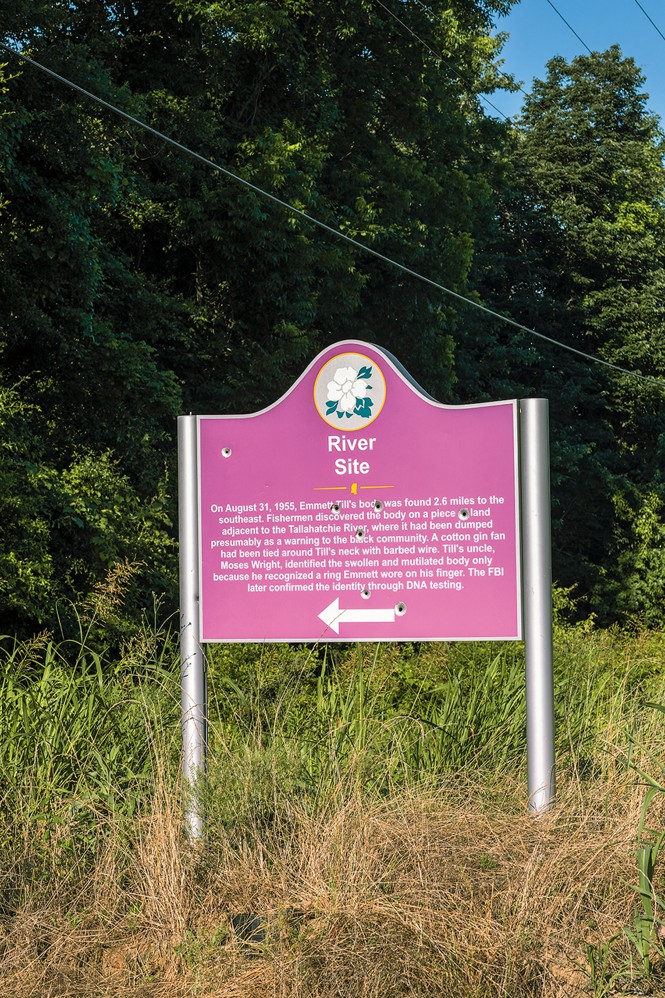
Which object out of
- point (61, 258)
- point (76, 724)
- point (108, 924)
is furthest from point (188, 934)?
point (61, 258)

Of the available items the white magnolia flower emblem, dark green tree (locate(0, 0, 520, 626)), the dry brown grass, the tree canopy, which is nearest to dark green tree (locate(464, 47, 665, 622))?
the tree canopy

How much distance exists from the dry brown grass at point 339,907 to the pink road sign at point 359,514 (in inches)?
36.0

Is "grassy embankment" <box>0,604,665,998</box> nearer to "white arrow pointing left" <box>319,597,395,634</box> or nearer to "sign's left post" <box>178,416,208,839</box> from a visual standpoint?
"sign's left post" <box>178,416,208,839</box>

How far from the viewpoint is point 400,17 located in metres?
21.0

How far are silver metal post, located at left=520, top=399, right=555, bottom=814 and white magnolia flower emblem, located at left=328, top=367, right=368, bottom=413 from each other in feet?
2.55

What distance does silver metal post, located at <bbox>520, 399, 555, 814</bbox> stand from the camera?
5.12 meters

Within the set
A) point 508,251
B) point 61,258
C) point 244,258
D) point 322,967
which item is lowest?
point 322,967

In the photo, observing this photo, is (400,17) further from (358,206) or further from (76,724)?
(76,724)

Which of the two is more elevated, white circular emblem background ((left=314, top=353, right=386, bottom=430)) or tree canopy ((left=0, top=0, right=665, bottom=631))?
tree canopy ((left=0, top=0, right=665, bottom=631))

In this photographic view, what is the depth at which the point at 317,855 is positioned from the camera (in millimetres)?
4277

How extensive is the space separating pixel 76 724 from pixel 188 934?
1564 mm

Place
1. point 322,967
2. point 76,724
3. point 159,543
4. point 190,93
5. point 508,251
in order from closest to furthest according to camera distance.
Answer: point 322,967
point 76,724
point 159,543
point 190,93
point 508,251

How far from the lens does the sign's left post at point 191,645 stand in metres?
4.95

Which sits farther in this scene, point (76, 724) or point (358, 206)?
point (358, 206)
